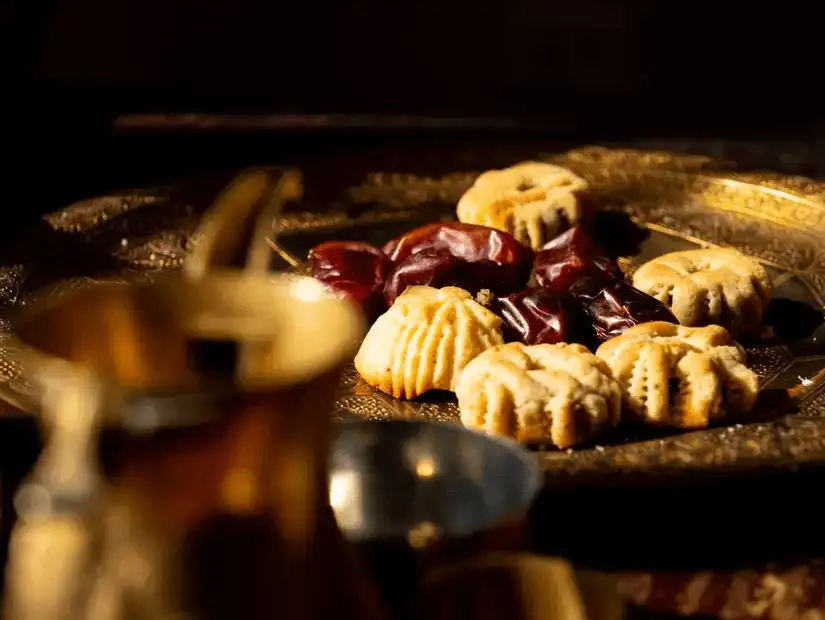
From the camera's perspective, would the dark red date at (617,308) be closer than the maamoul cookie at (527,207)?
Yes

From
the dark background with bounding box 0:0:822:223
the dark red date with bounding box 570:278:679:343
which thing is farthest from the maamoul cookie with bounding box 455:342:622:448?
the dark background with bounding box 0:0:822:223

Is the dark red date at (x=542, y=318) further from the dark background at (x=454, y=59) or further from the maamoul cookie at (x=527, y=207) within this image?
the dark background at (x=454, y=59)

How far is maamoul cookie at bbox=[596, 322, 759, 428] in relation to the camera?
140 centimetres

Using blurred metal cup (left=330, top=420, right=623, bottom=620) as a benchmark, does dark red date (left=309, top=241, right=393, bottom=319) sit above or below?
below

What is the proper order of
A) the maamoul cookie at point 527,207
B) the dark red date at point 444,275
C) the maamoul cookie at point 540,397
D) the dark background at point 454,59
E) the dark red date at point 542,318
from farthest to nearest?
1. the dark background at point 454,59
2. the maamoul cookie at point 527,207
3. the dark red date at point 444,275
4. the dark red date at point 542,318
5. the maamoul cookie at point 540,397

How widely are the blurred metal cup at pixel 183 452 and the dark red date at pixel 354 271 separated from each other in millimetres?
1048

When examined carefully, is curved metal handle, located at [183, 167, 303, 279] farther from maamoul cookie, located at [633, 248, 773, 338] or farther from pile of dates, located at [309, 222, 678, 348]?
maamoul cookie, located at [633, 248, 773, 338]

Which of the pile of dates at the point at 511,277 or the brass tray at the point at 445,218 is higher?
the pile of dates at the point at 511,277

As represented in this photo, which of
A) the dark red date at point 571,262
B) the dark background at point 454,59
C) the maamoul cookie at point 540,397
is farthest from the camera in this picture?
the dark background at point 454,59

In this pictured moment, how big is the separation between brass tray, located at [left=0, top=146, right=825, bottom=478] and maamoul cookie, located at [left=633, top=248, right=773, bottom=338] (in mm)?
66

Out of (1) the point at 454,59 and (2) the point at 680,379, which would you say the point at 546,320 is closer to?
(2) the point at 680,379

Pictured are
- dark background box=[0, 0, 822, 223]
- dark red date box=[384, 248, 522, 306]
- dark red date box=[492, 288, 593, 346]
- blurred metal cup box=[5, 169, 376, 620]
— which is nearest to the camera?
blurred metal cup box=[5, 169, 376, 620]

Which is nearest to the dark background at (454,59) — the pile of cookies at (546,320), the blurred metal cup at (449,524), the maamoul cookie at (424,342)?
the pile of cookies at (546,320)

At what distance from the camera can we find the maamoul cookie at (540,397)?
133 centimetres
